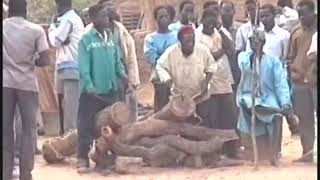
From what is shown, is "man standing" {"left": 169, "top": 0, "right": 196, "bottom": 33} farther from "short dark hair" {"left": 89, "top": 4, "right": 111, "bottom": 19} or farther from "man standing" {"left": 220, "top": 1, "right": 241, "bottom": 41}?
"short dark hair" {"left": 89, "top": 4, "right": 111, "bottom": 19}

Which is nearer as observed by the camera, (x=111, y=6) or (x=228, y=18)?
(x=111, y=6)

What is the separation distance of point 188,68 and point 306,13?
2.91ft

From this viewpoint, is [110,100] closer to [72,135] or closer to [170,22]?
[72,135]

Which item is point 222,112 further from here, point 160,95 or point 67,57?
point 67,57

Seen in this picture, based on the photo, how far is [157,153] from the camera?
6297mm

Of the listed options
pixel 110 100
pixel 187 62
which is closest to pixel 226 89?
pixel 187 62

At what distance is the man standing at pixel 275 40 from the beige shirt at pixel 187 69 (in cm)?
42

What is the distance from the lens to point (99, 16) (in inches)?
247

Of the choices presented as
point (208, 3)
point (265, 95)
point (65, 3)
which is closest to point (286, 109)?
point (265, 95)

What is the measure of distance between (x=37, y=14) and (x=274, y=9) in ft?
5.57

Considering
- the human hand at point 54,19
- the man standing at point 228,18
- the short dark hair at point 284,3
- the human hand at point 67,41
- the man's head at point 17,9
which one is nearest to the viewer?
the man's head at point 17,9

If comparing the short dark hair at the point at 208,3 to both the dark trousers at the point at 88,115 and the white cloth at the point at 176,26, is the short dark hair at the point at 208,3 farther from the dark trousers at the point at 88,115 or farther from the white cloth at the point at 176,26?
the dark trousers at the point at 88,115

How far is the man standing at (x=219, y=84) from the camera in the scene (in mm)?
6684

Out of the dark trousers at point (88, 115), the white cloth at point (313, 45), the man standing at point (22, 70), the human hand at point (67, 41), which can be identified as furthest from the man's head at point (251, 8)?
the man standing at point (22, 70)
